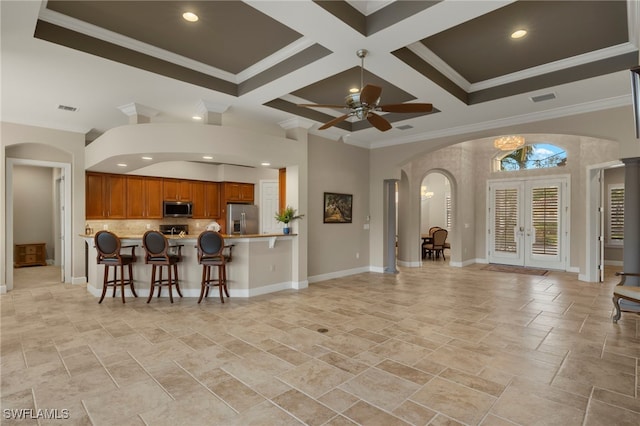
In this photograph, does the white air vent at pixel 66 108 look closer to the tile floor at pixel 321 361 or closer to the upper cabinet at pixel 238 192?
the tile floor at pixel 321 361

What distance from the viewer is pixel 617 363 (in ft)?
9.92

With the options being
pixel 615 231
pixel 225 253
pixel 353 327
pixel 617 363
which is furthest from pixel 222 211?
pixel 615 231

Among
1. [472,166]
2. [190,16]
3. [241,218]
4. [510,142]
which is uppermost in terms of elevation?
[190,16]

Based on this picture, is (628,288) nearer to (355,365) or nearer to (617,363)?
(617,363)

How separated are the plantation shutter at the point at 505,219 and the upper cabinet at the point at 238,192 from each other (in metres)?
7.11

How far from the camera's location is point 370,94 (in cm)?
328

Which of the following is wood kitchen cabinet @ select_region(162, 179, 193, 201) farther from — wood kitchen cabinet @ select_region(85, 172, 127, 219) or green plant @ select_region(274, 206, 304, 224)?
green plant @ select_region(274, 206, 304, 224)

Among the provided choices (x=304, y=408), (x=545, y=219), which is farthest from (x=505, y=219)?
(x=304, y=408)

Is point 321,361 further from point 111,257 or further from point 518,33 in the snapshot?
point 518,33

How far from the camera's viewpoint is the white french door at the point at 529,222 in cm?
817

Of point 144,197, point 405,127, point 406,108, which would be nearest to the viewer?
point 406,108

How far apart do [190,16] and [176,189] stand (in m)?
5.79

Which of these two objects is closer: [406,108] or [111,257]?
[406,108]

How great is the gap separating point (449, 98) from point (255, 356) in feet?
14.5
